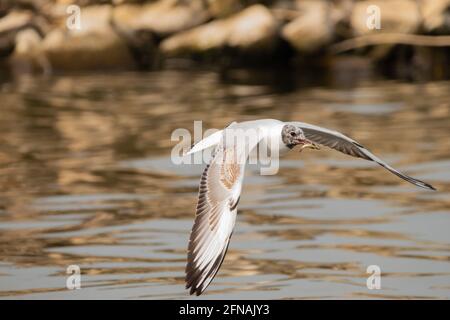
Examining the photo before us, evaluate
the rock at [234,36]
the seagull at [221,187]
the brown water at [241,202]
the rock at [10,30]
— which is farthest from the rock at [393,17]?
the seagull at [221,187]

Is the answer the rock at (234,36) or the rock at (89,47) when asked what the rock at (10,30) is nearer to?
the rock at (89,47)

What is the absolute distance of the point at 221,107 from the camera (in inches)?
781

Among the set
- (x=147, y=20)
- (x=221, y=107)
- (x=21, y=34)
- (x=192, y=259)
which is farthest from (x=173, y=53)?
(x=192, y=259)

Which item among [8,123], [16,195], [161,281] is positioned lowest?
[161,281]

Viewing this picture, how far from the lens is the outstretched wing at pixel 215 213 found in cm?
827

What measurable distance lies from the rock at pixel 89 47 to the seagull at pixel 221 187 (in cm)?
1519

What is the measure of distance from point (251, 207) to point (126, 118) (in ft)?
20.8

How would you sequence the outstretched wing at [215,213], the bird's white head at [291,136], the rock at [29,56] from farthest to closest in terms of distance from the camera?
the rock at [29,56]
the bird's white head at [291,136]
the outstretched wing at [215,213]

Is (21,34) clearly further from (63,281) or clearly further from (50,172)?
(63,281)

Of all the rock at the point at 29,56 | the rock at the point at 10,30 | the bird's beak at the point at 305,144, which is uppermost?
the rock at the point at 10,30

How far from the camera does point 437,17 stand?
23.2m

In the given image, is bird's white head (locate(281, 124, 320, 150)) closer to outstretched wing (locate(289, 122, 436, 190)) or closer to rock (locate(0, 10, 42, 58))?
outstretched wing (locate(289, 122, 436, 190))

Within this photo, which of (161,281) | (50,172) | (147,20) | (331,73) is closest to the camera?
(161,281)

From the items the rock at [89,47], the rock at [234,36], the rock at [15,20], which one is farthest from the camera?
the rock at [15,20]
